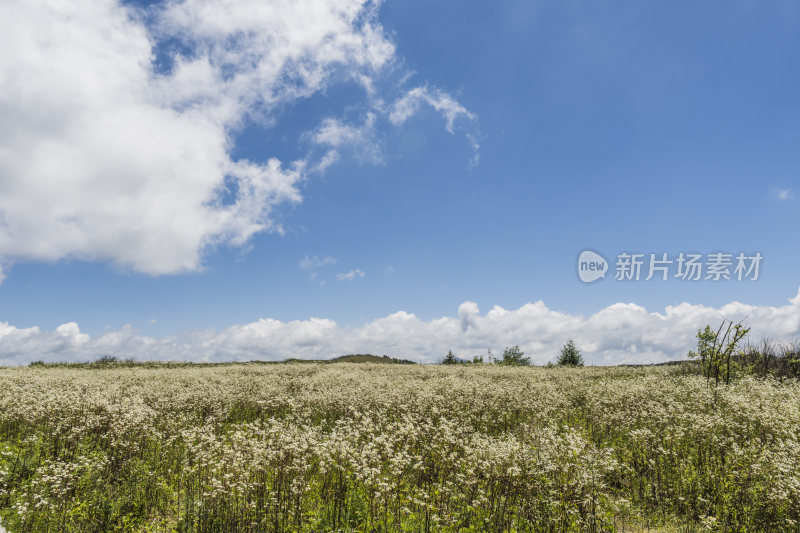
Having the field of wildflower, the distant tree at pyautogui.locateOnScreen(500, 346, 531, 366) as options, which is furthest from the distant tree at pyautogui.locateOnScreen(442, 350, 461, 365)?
the field of wildflower

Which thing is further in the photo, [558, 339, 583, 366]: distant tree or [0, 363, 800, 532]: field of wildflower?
Answer: [558, 339, 583, 366]: distant tree

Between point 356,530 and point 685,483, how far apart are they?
839 cm

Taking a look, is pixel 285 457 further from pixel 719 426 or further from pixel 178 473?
pixel 719 426

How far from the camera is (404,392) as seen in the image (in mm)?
18031

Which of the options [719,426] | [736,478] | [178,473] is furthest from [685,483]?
[178,473]

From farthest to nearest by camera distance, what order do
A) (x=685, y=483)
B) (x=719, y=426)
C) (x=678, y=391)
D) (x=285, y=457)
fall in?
1. (x=678, y=391)
2. (x=719, y=426)
3. (x=685, y=483)
4. (x=285, y=457)

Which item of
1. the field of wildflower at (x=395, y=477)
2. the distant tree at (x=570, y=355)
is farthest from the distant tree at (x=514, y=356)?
the field of wildflower at (x=395, y=477)

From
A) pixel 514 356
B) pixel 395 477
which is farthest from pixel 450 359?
pixel 395 477

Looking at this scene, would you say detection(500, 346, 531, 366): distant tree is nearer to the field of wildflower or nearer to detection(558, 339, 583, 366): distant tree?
detection(558, 339, 583, 366): distant tree

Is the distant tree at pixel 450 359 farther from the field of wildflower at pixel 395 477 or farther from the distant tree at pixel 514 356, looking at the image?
the field of wildflower at pixel 395 477

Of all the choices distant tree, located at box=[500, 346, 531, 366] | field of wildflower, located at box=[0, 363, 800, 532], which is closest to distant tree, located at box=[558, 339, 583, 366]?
distant tree, located at box=[500, 346, 531, 366]

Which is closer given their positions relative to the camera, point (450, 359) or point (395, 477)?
point (395, 477)

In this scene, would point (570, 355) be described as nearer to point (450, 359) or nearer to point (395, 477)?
point (450, 359)

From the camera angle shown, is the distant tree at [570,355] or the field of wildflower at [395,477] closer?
the field of wildflower at [395,477]
